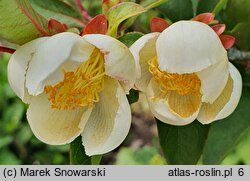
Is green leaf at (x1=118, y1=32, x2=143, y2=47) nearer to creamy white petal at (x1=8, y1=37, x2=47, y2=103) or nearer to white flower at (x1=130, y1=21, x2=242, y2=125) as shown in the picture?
white flower at (x1=130, y1=21, x2=242, y2=125)

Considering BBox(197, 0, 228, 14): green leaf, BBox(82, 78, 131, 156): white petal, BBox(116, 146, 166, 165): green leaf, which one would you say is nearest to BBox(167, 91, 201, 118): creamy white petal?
BBox(82, 78, 131, 156): white petal

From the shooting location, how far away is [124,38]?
1026 mm

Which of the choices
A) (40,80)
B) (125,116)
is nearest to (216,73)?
(125,116)

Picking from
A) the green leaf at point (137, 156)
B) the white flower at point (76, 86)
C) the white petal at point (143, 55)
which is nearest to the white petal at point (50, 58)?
the white flower at point (76, 86)

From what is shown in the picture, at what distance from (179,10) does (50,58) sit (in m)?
0.40

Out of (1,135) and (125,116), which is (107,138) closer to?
(125,116)

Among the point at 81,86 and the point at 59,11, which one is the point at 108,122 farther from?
the point at 59,11

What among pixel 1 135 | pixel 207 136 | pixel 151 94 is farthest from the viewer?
pixel 1 135

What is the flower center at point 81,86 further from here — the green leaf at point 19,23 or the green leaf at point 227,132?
the green leaf at point 227,132

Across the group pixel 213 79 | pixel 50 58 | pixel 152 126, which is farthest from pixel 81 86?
pixel 152 126

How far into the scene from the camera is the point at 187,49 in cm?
91

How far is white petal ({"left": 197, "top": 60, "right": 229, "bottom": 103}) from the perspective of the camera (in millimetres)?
954

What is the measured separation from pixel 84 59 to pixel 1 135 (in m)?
1.64

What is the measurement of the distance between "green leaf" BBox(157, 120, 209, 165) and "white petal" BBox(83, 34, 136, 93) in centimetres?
24
